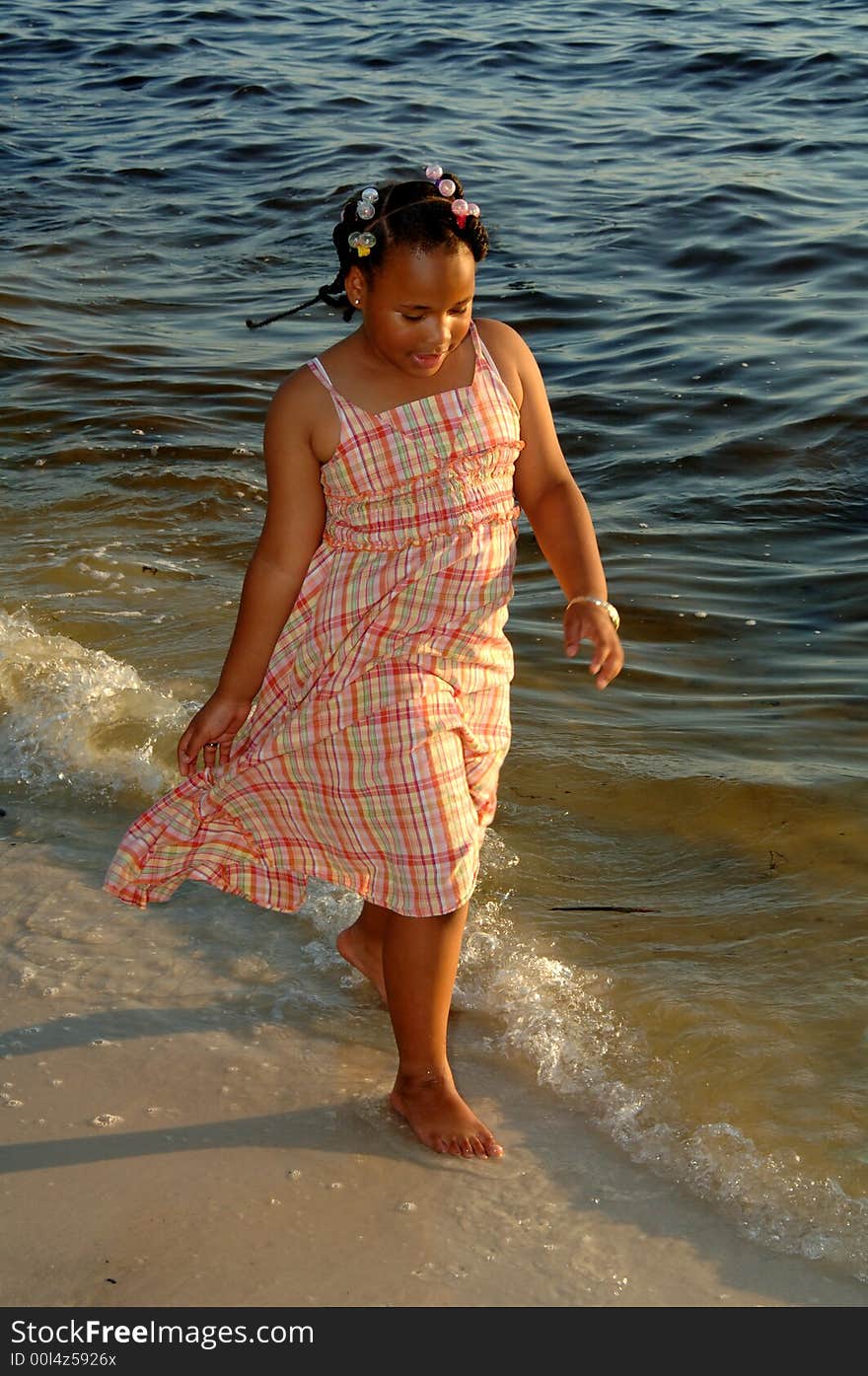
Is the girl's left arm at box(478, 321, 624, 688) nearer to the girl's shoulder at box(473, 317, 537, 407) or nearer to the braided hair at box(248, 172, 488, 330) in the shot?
the girl's shoulder at box(473, 317, 537, 407)

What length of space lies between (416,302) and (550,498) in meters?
0.49

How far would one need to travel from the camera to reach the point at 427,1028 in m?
2.78

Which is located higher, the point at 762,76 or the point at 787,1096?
the point at 762,76

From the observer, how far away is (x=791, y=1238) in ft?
8.11

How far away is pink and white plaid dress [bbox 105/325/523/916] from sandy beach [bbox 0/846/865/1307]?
1.28ft

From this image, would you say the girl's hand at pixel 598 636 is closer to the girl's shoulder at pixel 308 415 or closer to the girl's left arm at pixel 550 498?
the girl's left arm at pixel 550 498

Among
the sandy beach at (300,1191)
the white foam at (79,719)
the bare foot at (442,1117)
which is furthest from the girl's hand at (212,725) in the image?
the white foam at (79,719)

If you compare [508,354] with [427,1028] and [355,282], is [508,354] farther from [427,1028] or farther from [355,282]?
[427,1028]

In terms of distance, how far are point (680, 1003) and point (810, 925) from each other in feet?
1.47

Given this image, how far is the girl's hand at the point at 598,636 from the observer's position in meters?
2.78

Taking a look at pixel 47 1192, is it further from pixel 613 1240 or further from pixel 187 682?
pixel 187 682

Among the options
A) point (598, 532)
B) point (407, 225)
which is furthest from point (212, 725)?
point (598, 532)
